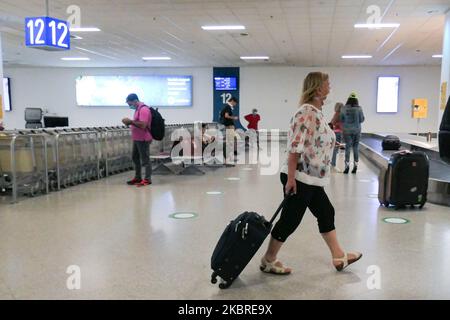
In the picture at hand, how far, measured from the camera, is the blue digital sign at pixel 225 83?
881 inches

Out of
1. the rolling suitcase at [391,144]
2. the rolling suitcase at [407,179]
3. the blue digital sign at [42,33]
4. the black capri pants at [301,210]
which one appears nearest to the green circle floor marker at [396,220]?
the rolling suitcase at [407,179]

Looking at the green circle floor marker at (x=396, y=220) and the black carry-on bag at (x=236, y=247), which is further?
the green circle floor marker at (x=396, y=220)

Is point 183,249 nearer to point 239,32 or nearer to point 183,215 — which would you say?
point 183,215

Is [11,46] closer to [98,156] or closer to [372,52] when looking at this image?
[98,156]

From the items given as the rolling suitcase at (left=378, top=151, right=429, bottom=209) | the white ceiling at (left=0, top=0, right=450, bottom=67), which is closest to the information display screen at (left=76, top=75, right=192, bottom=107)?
the white ceiling at (left=0, top=0, right=450, bottom=67)

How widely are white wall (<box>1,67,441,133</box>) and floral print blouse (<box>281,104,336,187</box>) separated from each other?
18889mm

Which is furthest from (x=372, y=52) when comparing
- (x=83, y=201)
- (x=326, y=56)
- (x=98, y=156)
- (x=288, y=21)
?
(x=83, y=201)

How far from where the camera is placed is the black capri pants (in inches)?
123

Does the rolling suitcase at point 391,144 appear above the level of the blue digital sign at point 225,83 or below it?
below

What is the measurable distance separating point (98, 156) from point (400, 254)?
648cm

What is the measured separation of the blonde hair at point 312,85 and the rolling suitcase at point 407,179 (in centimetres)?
295

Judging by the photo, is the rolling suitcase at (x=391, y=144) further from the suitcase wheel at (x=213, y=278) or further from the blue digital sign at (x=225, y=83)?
the blue digital sign at (x=225, y=83)

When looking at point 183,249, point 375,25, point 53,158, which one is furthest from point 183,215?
point 375,25

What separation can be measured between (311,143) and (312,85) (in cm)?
45
